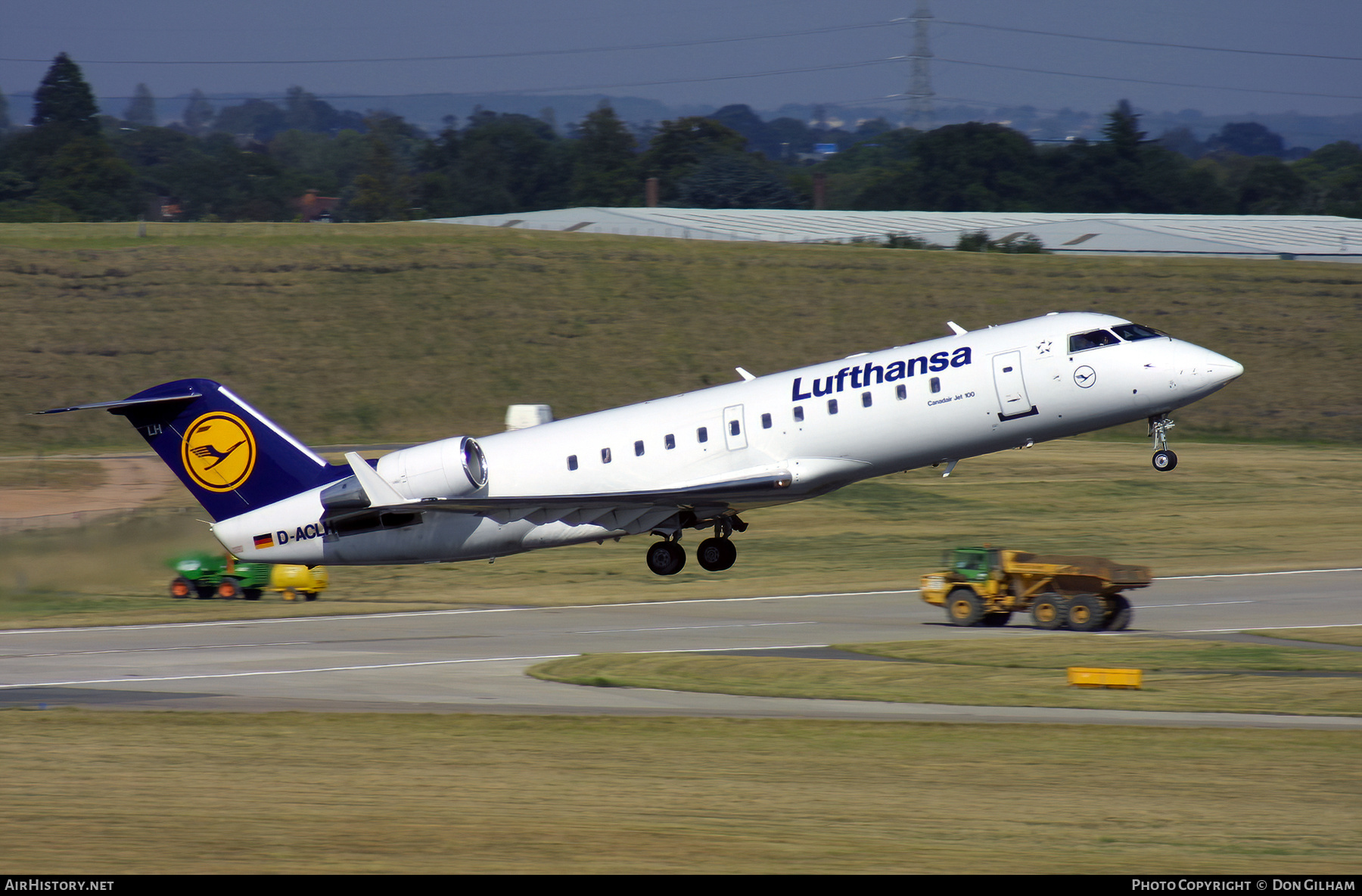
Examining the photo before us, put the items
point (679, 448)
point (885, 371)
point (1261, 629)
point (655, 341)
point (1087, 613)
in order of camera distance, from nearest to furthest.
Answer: point (885, 371) → point (679, 448) → point (1261, 629) → point (1087, 613) → point (655, 341)

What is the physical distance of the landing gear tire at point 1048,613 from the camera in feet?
133

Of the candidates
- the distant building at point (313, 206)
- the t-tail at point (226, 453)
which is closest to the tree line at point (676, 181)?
the distant building at point (313, 206)

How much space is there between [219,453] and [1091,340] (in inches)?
725

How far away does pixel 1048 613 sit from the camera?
4097 cm

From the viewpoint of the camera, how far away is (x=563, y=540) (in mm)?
31750

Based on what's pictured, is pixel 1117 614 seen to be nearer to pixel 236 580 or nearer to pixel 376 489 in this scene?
pixel 376 489

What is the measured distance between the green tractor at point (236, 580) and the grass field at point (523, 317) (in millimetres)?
27948

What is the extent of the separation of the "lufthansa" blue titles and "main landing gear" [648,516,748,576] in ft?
13.0

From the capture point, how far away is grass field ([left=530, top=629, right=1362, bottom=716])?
29.9m

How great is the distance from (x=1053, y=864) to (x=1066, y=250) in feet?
304

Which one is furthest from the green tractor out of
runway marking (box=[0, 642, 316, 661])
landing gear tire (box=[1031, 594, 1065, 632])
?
landing gear tire (box=[1031, 594, 1065, 632])

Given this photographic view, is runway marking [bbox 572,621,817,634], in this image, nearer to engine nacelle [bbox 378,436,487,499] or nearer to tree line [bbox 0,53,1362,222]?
engine nacelle [bbox 378,436,487,499]

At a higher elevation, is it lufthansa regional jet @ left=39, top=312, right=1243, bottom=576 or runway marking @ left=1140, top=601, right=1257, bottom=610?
lufthansa regional jet @ left=39, top=312, right=1243, bottom=576

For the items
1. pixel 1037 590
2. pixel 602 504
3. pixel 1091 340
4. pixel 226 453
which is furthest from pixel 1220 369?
pixel 226 453
